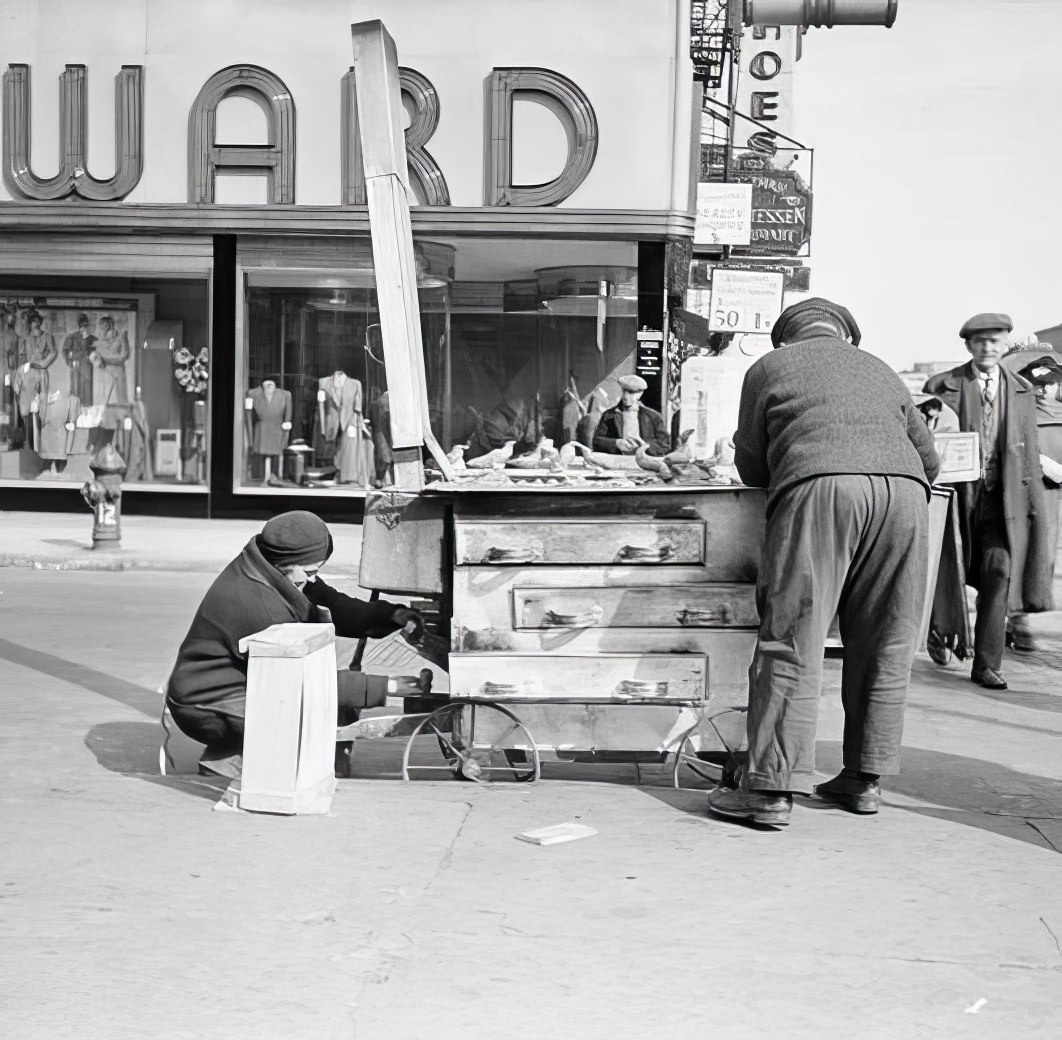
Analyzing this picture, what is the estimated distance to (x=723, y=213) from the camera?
62.9 ft

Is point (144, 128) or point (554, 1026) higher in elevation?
point (144, 128)

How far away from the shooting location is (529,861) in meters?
4.81

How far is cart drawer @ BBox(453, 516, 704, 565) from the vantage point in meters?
5.63

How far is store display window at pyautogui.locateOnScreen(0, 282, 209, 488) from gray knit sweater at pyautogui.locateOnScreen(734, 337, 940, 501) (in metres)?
14.2

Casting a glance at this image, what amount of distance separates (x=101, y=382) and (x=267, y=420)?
246cm

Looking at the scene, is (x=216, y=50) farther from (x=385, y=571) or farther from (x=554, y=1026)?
(x=554, y=1026)

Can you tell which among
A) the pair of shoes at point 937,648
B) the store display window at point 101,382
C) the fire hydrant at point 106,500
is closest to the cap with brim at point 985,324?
the pair of shoes at point 937,648

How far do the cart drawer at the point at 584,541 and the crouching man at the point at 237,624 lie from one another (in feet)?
2.02

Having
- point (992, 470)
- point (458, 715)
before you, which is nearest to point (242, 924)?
point (458, 715)

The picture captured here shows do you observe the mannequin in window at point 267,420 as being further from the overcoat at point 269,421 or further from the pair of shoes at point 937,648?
the pair of shoes at point 937,648

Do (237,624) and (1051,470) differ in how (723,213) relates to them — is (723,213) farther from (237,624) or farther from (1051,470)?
(237,624)

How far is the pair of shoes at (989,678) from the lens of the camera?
8570 millimetres

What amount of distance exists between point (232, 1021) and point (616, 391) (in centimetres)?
1515

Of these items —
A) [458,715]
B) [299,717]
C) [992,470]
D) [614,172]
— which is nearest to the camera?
[299,717]
